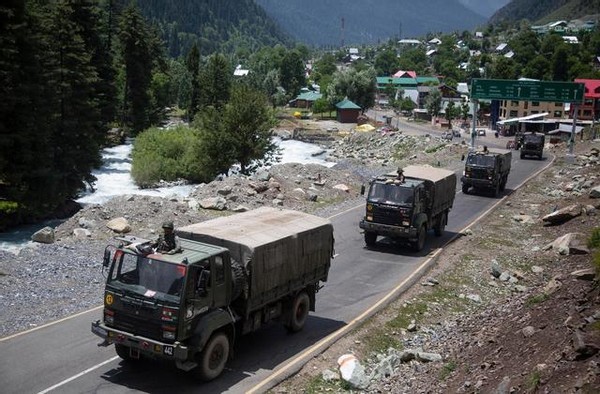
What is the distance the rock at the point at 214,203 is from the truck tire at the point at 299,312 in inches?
556

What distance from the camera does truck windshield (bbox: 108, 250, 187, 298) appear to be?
11820 mm

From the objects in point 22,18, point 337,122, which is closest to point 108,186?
point 22,18

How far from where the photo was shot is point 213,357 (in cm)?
1265

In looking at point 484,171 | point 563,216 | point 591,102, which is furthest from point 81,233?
point 591,102

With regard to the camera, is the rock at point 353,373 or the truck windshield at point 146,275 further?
the rock at point 353,373

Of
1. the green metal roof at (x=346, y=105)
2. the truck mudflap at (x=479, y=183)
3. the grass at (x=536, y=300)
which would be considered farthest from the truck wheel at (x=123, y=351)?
the green metal roof at (x=346, y=105)

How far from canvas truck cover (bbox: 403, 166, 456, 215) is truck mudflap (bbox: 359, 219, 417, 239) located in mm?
2383

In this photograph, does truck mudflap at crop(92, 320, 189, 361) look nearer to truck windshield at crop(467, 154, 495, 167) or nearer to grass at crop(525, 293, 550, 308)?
grass at crop(525, 293, 550, 308)

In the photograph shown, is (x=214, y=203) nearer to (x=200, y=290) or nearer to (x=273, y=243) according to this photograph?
(x=273, y=243)

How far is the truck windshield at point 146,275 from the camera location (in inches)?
465

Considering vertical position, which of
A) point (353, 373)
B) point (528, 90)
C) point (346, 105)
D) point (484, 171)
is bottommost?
point (353, 373)

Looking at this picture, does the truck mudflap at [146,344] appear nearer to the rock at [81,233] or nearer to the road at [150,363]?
the road at [150,363]

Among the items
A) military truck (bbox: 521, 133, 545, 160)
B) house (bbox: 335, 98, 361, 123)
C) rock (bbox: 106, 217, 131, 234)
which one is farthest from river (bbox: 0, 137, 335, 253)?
house (bbox: 335, 98, 361, 123)

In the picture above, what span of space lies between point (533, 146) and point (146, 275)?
55512 millimetres
